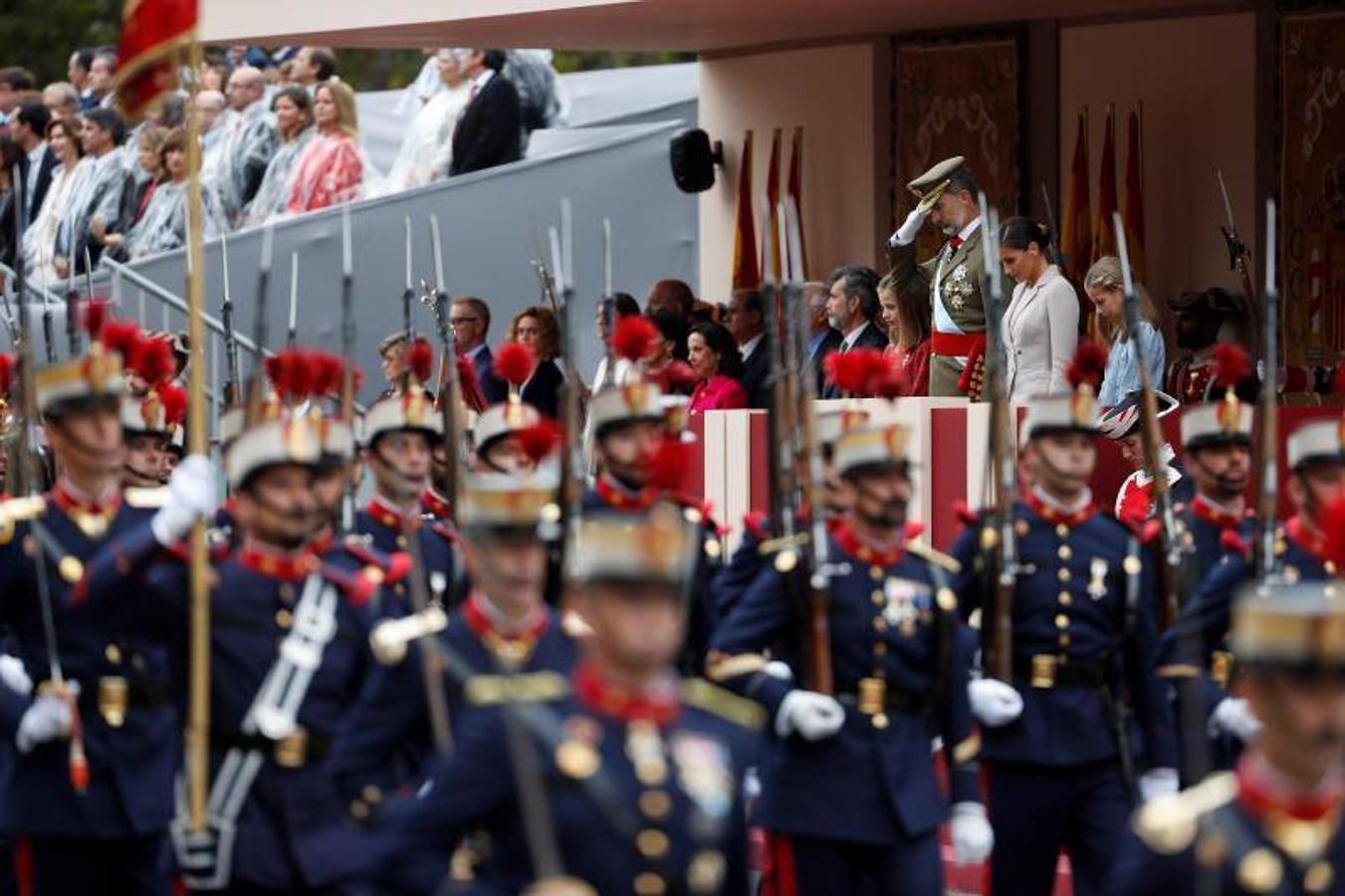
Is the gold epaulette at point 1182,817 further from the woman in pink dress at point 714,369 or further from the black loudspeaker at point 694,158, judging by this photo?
the black loudspeaker at point 694,158

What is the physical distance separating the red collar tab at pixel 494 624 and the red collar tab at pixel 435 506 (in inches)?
164

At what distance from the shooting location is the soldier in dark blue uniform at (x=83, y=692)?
892 cm

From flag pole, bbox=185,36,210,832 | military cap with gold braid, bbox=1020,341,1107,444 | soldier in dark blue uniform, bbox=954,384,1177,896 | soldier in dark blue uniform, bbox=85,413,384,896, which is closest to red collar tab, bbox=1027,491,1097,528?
soldier in dark blue uniform, bbox=954,384,1177,896

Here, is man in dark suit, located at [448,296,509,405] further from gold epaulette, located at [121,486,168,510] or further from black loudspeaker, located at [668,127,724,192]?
gold epaulette, located at [121,486,168,510]

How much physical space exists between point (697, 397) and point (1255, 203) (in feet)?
9.42

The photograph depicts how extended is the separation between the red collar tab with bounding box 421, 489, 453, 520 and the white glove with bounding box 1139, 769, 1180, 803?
2710mm

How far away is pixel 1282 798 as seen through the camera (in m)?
6.11

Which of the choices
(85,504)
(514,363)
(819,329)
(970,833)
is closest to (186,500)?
(85,504)

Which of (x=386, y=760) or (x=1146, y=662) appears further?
(x=1146, y=662)

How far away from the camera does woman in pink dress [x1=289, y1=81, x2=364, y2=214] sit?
1889 cm

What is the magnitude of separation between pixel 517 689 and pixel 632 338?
4349mm

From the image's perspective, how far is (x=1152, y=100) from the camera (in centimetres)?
1611

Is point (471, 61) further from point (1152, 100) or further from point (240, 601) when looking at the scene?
point (240, 601)

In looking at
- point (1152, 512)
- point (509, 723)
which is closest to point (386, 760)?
point (509, 723)
